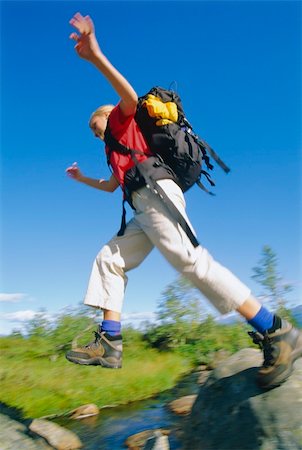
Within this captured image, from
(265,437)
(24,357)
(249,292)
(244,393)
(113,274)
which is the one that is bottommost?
(265,437)

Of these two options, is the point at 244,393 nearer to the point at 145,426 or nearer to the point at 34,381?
the point at 145,426

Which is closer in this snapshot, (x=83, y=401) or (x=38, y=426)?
(x=38, y=426)

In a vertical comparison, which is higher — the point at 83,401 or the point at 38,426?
the point at 83,401

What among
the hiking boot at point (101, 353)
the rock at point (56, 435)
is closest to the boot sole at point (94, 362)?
the hiking boot at point (101, 353)

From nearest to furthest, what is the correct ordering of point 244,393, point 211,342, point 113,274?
point 113,274
point 244,393
point 211,342

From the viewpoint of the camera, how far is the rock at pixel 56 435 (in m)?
6.40

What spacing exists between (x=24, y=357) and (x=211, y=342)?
16.9 feet

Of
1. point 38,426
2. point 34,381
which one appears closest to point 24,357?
point 34,381

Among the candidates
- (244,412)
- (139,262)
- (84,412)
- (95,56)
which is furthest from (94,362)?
(84,412)

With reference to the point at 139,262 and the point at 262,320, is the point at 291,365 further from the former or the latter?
the point at 139,262

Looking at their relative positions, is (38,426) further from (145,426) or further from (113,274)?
(113,274)

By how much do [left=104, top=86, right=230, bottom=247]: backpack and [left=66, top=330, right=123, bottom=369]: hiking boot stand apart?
906mm

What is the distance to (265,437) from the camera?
3670mm

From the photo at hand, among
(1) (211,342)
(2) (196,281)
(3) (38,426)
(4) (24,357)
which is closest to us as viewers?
(2) (196,281)
